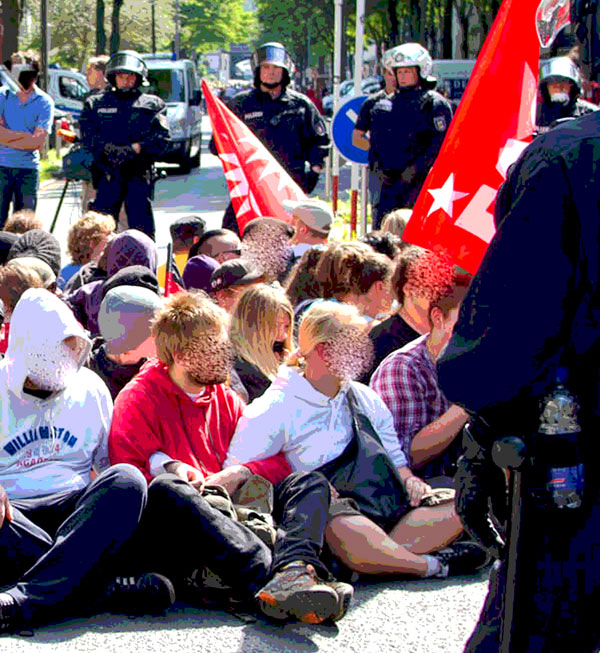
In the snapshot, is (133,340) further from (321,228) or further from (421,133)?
(421,133)

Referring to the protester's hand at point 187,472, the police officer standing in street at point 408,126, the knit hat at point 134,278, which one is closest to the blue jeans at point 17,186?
the police officer standing in street at point 408,126

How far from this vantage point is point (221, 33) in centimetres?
9562

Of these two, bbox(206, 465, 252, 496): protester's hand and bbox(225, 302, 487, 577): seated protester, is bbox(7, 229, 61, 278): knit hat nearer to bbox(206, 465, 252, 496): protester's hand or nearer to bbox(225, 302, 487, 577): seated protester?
bbox(225, 302, 487, 577): seated protester

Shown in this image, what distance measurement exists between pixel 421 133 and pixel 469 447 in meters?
7.59

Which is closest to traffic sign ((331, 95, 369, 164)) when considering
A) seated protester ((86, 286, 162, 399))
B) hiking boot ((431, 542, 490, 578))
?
seated protester ((86, 286, 162, 399))

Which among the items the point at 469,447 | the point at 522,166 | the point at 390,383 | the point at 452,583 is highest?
the point at 522,166

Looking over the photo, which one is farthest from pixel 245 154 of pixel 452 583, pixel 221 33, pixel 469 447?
pixel 221 33

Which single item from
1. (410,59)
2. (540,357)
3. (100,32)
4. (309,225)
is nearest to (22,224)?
(309,225)

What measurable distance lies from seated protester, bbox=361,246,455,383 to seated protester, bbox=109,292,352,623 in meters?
0.86

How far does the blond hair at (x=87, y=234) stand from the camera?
783 centimetres

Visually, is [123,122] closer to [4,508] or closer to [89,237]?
[89,237]

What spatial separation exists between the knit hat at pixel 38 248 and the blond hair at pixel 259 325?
2.40m

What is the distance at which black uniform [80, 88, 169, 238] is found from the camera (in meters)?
10.6

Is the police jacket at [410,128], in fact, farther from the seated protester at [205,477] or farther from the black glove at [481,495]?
the black glove at [481,495]
